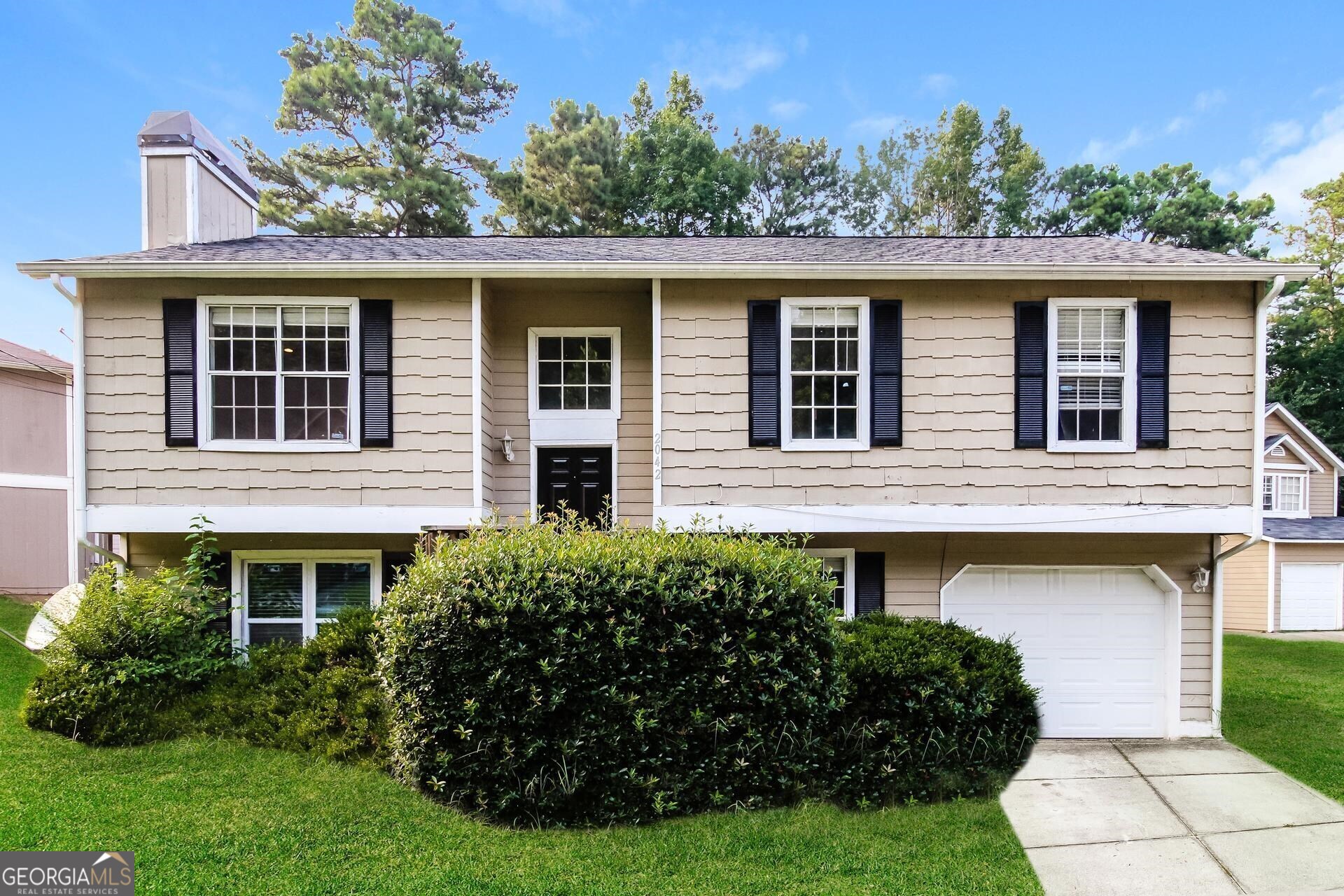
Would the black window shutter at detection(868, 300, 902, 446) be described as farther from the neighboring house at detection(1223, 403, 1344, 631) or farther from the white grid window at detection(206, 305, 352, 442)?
the neighboring house at detection(1223, 403, 1344, 631)

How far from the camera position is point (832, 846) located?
4.07 metres

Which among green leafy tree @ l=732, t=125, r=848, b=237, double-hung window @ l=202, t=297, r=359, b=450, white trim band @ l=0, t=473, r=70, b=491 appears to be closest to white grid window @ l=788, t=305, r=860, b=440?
double-hung window @ l=202, t=297, r=359, b=450

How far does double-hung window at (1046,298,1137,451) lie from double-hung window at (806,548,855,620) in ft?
7.64

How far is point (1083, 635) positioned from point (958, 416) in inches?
113

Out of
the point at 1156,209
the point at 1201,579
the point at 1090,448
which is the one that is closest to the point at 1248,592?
the point at 1156,209

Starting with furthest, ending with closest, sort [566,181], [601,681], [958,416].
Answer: [566,181]
[958,416]
[601,681]

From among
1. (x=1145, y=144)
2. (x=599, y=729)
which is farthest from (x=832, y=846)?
(x=1145, y=144)

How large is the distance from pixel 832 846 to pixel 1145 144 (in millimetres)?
23319

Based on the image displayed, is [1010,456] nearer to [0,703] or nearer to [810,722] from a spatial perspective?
[810,722]

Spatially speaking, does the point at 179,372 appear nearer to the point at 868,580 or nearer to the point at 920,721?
the point at 868,580

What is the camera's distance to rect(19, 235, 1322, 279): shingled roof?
6.35 m

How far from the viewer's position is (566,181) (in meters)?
17.7

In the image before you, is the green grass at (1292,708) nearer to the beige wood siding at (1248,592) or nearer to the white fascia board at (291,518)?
the beige wood siding at (1248,592)

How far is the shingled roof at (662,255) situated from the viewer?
250 inches
